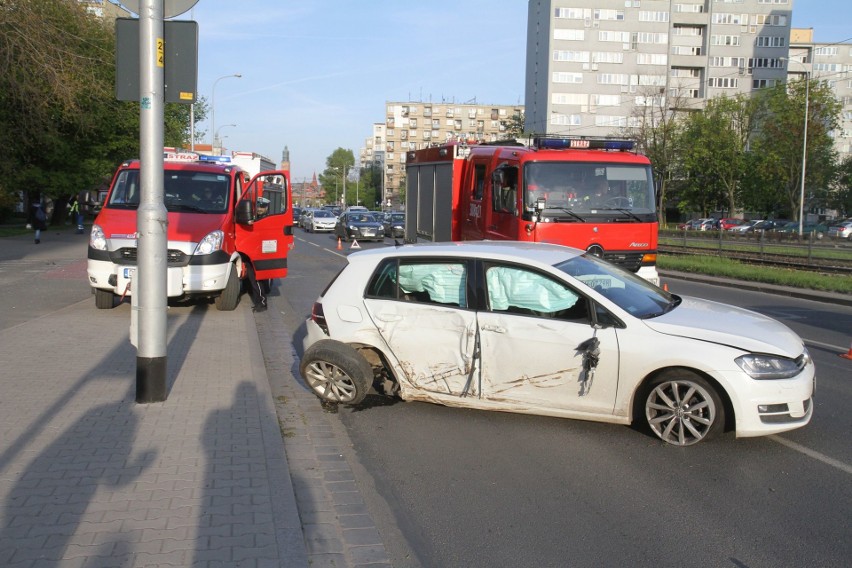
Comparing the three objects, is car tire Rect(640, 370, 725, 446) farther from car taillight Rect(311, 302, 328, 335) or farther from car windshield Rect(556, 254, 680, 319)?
car taillight Rect(311, 302, 328, 335)

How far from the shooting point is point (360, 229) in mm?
37219

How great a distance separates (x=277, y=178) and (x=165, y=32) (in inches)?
336

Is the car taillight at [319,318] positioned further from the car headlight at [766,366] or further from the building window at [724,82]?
the building window at [724,82]

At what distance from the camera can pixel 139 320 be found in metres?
6.48

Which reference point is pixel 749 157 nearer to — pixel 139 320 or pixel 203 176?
pixel 203 176

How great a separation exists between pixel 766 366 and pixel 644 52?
92.7 metres

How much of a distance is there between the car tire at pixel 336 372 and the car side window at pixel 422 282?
1.91ft

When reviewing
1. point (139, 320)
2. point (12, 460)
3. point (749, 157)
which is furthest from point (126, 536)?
point (749, 157)

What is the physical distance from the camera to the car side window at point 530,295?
20.8 feet

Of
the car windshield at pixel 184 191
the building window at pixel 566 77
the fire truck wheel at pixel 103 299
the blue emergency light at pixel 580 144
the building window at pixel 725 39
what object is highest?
the building window at pixel 725 39

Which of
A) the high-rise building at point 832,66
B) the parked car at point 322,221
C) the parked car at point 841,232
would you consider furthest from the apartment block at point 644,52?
the parked car at point 322,221

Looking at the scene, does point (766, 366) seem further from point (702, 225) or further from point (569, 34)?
point (569, 34)

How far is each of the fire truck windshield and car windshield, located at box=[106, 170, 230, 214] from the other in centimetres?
502

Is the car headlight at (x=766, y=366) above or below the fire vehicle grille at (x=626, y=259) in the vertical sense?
below
